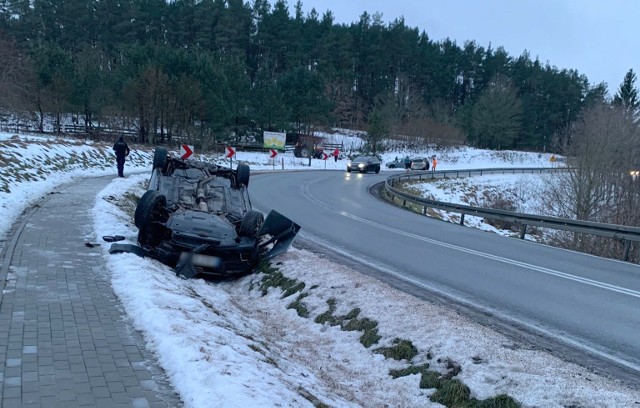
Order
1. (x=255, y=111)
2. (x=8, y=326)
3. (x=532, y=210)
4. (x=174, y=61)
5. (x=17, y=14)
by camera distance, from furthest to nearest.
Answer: (x=17, y=14)
(x=255, y=111)
(x=174, y=61)
(x=532, y=210)
(x=8, y=326)

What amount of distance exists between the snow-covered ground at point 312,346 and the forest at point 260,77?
2780cm

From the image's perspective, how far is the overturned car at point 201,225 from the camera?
9094mm

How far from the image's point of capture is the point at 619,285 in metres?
9.39

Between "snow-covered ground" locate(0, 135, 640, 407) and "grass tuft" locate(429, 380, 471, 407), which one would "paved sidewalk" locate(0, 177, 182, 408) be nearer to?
"snow-covered ground" locate(0, 135, 640, 407)

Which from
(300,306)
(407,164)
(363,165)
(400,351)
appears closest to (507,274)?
(300,306)

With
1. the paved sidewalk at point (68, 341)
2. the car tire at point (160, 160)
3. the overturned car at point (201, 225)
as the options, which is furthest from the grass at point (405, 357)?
the car tire at point (160, 160)

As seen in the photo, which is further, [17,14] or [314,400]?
[17,14]

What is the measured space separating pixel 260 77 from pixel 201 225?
6191cm

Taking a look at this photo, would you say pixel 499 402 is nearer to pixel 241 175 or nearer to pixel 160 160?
pixel 241 175

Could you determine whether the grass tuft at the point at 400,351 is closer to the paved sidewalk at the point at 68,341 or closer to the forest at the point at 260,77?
the paved sidewalk at the point at 68,341

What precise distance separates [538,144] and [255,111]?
6039 cm

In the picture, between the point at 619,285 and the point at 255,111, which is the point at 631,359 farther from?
the point at 255,111

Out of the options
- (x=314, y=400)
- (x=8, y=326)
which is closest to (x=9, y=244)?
(x=8, y=326)

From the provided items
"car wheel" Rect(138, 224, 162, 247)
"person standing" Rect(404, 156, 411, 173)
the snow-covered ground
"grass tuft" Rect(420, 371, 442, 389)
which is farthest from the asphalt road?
"person standing" Rect(404, 156, 411, 173)
